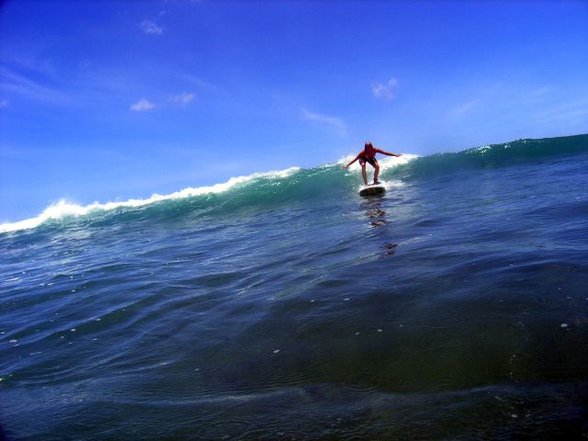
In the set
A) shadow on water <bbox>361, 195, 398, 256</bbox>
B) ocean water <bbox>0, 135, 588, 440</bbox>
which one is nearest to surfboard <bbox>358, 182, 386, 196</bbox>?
shadow on water <bbox>361, 195, 398, 256</bbox>

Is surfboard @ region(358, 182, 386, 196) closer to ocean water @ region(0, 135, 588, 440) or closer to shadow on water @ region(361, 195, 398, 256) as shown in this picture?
shadow on water @ region(361, 195, 398, 256)

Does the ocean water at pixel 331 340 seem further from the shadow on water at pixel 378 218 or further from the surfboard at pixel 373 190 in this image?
the surfboard at pixel 373 190

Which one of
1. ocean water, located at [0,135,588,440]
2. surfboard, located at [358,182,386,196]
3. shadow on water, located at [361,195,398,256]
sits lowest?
ocean water, located at [0,135,588,440]

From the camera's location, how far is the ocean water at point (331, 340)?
2533 millimetres

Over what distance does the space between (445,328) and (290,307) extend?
1844 millimetres

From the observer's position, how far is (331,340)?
370 cm

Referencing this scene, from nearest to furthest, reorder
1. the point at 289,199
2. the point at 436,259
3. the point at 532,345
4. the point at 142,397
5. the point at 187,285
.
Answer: the point at 532,345 < the point at 142,397 < the point at 436,259 < the point at 187,285 < the point at 289,199

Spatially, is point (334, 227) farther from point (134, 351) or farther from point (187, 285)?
point (134, 351)

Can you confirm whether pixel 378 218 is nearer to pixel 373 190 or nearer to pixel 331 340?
pixel 373 190

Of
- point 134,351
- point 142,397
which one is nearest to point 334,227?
point 134,351

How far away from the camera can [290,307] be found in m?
4.73

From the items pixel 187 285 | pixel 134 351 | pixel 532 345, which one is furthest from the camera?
pixel 187 285

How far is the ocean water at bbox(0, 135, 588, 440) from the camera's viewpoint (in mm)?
2533

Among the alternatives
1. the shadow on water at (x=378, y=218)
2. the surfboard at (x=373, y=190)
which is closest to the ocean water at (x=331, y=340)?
the shadow on water at (x=378, y=218)
